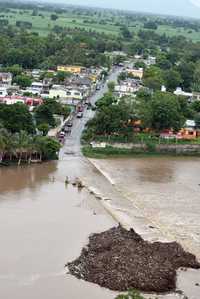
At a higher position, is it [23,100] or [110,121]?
[23,100]

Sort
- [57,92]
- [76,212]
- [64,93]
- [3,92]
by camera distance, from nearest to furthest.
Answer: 1. [76,212]
2. [3,92]
3. [57,92]
4. [64,93]

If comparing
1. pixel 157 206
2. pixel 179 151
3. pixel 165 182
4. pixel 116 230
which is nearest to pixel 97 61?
pixel 179 151

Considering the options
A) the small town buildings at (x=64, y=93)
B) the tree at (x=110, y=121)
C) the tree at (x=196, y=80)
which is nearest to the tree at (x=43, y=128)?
the tree at (x=110, y=121)

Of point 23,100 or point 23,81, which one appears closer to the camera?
point 23,100

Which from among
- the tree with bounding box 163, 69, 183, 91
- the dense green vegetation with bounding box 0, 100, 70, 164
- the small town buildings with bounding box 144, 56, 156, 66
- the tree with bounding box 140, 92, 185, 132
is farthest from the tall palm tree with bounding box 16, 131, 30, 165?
the small town buildings with bounding box 144, 56, 156, 66

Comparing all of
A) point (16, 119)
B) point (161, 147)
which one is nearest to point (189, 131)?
point (161, 147)

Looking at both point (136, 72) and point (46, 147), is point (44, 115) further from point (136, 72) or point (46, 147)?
point (136, 72)
